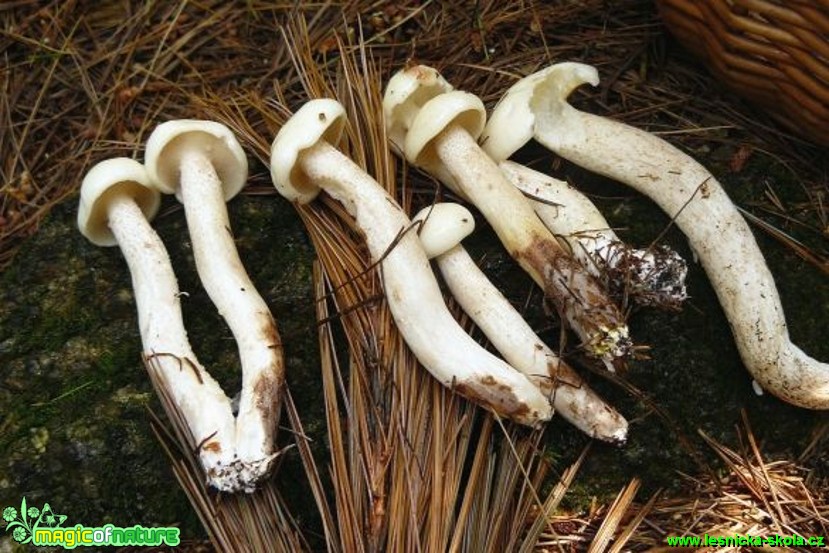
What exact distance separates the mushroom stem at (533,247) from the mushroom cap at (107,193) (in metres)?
1.01

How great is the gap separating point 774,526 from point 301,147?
187cm

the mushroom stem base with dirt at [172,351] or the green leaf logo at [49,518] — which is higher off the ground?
the mushroom stem base with dirt at [172,351]

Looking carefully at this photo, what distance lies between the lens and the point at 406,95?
2.58 meters

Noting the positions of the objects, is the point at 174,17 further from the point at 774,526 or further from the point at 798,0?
the point at 774,526

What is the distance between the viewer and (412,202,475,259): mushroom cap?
2420mm

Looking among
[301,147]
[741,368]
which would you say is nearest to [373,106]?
[301,147]

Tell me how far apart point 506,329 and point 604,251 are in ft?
1.34

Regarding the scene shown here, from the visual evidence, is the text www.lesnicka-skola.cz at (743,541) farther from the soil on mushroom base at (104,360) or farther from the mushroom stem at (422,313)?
the soil on mushroom base at (104,360)

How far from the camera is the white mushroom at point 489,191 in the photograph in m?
2.35

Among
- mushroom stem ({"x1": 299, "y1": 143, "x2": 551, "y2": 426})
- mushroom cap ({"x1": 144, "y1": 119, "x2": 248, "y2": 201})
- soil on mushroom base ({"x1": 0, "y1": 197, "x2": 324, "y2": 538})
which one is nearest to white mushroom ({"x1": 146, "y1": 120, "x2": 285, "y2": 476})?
mushroom cap ({"x1": 144, "y1": 119, "x2": 248, "y2": 201})

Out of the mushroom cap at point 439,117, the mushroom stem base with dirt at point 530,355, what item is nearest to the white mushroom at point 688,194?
the mushroom cap at point 439,117

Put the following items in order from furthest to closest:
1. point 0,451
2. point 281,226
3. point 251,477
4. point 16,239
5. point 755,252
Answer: point 16,239 → point 281,226 → point 755,252 → point 0,451 → point 251,477

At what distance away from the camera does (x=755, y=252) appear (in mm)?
2465

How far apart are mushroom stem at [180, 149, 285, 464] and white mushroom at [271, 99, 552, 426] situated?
251 mm
